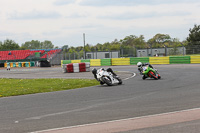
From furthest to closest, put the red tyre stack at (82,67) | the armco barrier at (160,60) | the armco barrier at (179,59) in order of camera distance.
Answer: the armco barrier at (160,60) < the armco barrier at (179,59) < the red tyre stack at (82,67)

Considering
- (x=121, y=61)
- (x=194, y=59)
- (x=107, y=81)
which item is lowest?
(x=107, y=81)

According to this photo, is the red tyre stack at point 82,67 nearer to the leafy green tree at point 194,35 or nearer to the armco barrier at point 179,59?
the armco barrier at point 179,59

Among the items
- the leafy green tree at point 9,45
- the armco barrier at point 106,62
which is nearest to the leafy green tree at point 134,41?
the leafy green tree at point 9,45

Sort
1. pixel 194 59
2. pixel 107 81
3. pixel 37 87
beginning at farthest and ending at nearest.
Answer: pixel 194 59, pixel 37 87, pixel 107 81

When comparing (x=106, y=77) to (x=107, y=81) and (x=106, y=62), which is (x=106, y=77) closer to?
(x=107, y=81)

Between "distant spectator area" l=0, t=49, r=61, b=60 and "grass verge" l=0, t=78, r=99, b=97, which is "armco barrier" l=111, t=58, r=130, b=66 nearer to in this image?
"grass verge" l=0, t=78, r=99, b=97

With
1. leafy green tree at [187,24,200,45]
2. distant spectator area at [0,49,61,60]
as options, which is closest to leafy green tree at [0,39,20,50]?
distant spectator area at [0,49,61,60]

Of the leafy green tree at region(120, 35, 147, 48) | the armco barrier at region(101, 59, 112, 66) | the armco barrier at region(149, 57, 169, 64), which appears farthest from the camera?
the leafy green tree at region(120, 35, 147, 48)

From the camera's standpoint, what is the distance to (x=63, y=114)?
775 cm

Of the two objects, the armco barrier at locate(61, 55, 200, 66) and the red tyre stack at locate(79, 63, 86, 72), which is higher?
the armco barrier at locate(61, 55, 200, 66)

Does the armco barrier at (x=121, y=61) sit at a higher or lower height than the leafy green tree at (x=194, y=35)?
lower

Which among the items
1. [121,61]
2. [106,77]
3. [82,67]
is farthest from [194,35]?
[106,77]

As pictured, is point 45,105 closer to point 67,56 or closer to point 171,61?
point 171,61

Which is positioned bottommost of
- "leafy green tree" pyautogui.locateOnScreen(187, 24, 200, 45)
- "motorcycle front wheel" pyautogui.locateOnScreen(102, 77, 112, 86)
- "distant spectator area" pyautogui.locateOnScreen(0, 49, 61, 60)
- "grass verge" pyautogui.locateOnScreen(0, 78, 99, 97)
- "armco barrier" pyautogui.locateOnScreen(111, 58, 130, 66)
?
"grass verge" pyautogui.locateOnScreen(0, 78, 99, 97)
